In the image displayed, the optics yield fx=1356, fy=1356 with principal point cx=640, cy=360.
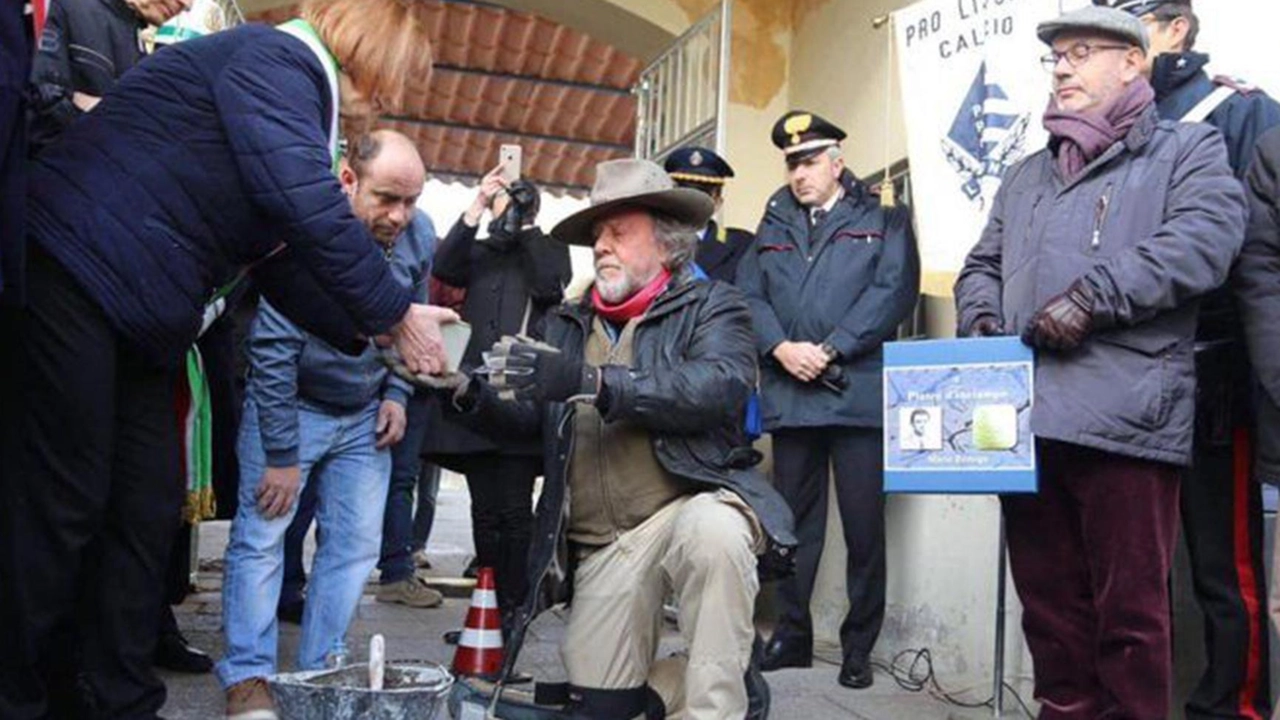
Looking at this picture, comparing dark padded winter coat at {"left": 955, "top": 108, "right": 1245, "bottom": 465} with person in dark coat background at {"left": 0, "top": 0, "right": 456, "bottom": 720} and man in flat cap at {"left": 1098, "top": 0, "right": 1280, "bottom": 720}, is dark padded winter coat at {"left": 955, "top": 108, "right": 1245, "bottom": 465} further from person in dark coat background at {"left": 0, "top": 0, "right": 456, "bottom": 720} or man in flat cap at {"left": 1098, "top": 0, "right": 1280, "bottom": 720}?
person in dark coat background at {"left": 0, "top": 0, "right": 456, "bottom": 720}

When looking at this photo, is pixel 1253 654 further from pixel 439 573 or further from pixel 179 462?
pixel 439 573

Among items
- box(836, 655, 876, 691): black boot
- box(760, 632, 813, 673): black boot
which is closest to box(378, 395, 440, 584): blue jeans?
Result: box(760, 632, 813, 673): black boot

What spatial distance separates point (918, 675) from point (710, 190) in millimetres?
2074

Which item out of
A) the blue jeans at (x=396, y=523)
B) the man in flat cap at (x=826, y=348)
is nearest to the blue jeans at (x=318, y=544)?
the blue jeans at (x=396, y=523)

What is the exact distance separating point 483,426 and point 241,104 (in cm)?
129

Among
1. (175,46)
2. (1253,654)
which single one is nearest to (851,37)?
(1253,654)

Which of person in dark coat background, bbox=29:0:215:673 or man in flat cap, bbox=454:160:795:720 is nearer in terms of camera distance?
person in dark coat background, bbox=29:0:215:673

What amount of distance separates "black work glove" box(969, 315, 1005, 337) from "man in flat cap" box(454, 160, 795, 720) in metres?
0.64

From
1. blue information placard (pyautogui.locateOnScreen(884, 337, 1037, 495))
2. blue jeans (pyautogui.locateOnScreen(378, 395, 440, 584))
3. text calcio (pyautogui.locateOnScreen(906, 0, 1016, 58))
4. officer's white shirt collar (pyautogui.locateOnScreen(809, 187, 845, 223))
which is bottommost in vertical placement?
blue jeans (pyautogui.locateOnScreen(378, 395, 440, 584))

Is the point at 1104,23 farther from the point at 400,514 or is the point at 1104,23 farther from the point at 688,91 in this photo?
the point at 688,91

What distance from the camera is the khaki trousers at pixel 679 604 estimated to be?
325cm

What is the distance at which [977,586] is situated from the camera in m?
4.74

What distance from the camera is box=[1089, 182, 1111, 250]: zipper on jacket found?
3.45 metres

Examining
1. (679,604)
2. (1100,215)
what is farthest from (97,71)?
(1100,215)
